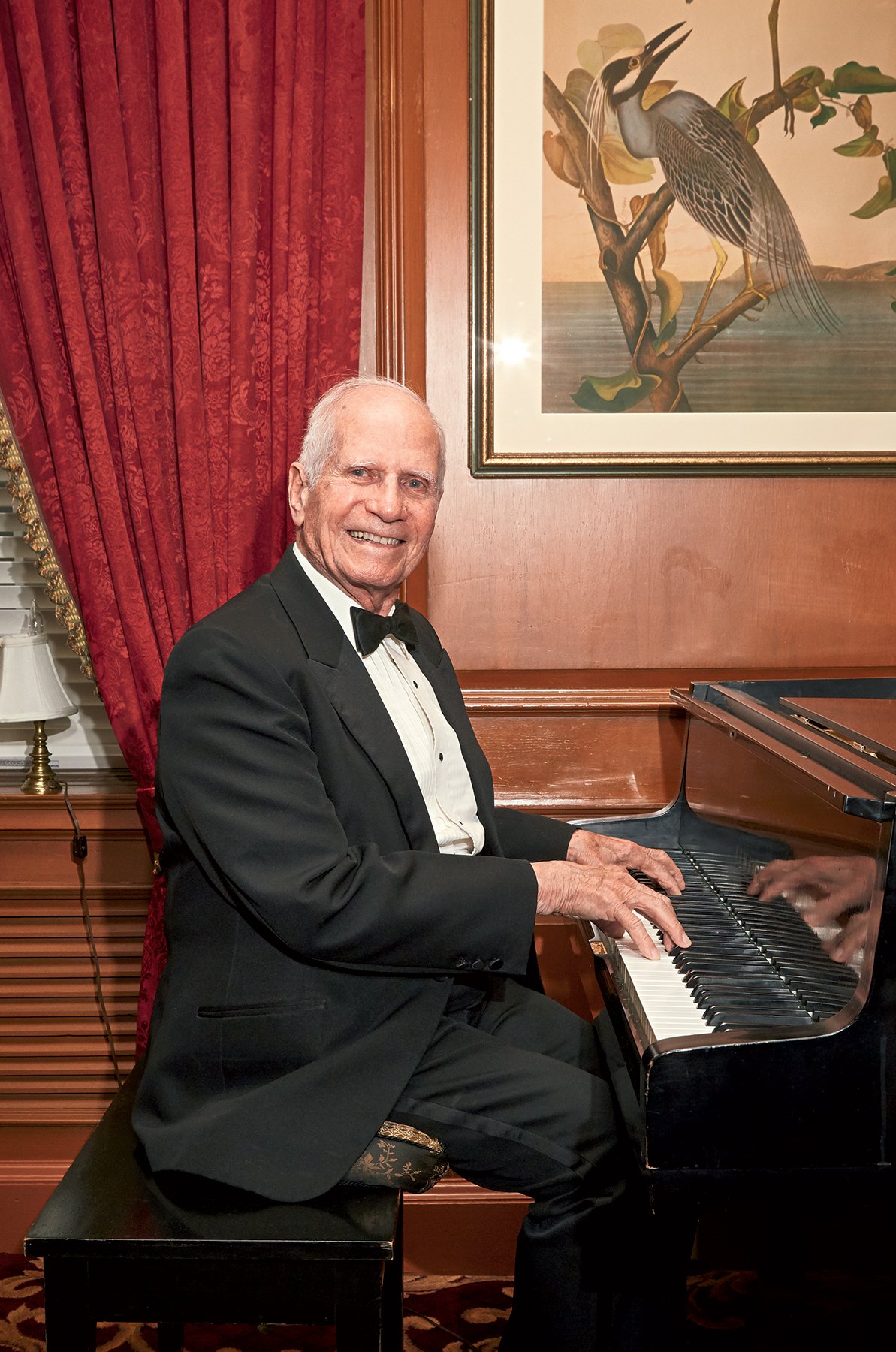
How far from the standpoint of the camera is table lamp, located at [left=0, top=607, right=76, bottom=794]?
2717 millimetres

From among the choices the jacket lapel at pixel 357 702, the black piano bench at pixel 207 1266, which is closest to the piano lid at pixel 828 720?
the jacket lapel at pixel 357 702

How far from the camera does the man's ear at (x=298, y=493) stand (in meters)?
2.14

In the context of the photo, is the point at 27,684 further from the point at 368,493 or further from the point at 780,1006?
the point at 780,1006

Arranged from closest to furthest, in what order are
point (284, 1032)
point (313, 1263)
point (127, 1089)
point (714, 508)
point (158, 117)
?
point (313, 1263), point (284, 1032), point (127, 1089), point (158, 117), point (714, 508)

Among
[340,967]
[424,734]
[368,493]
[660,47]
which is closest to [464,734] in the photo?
[424,734]

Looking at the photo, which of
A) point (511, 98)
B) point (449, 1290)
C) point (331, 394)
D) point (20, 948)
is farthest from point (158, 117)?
point (449, 1290)

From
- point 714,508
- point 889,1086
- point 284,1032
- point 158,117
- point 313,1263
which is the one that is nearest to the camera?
point 889,1086

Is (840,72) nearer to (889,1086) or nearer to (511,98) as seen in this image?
(511,98)

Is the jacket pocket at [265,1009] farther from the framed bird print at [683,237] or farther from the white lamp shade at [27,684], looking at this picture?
the framed bird print at [683,237]

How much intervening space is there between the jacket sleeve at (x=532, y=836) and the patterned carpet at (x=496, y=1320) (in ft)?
3.39

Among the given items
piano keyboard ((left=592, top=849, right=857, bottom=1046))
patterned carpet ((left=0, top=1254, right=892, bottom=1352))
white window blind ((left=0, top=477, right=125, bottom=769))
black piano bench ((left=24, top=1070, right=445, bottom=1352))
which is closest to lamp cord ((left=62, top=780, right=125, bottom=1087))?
white window blind ((left=0, top=477, right=125, bottom=769))

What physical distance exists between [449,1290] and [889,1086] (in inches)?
64.2

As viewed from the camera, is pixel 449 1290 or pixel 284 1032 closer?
pixel 284 1032

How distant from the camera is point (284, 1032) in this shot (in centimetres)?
177
